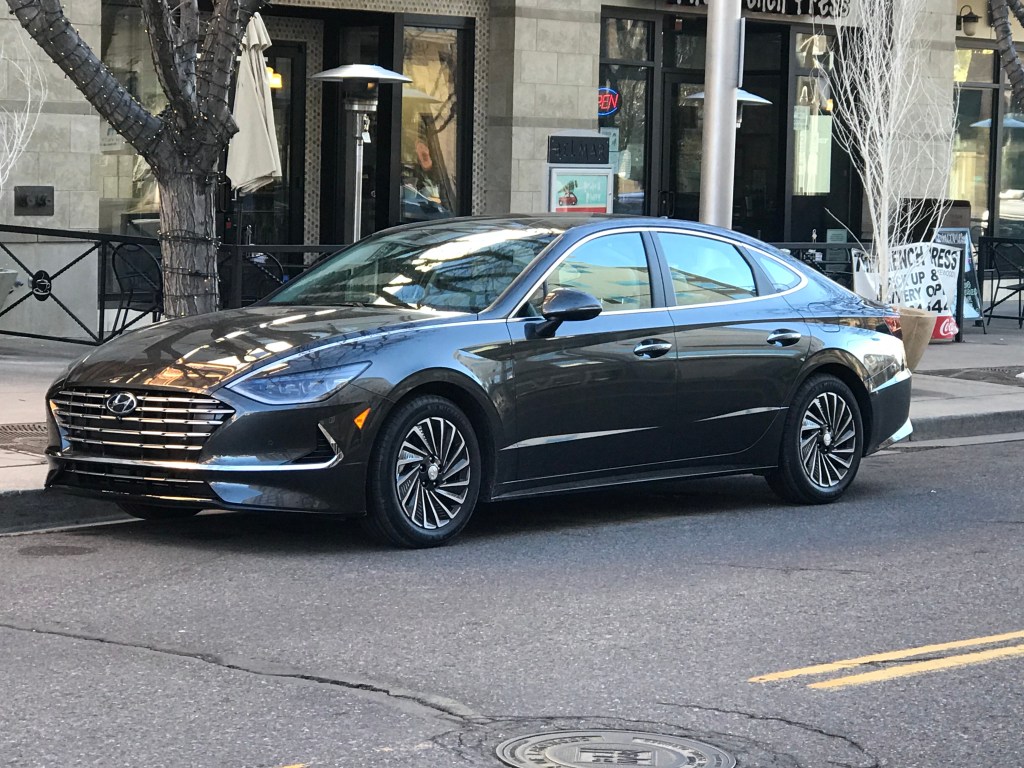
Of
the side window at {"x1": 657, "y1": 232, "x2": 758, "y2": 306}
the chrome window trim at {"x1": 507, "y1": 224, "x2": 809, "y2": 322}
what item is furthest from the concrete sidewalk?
the side window at {"x1": 657, "y1": 232, "x2": 758, "y2": 306}

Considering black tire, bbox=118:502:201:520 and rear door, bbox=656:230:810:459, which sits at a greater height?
rear door, bbox=656:230:810:459

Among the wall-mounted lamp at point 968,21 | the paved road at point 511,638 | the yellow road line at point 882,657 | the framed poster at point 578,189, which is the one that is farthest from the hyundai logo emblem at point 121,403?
the wall-mounted lamp at point 968,21

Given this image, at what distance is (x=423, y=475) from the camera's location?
8.05m

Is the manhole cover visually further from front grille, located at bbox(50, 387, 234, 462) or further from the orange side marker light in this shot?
front grille, located at bbox(50, 387, 234, 462)

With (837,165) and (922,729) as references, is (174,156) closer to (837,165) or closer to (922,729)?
(922,729)

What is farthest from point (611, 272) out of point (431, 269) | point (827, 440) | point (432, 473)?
point (827, 440)

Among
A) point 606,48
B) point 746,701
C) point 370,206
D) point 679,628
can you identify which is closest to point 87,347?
point 370,206

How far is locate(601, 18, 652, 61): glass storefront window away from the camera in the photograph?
21.6 meters

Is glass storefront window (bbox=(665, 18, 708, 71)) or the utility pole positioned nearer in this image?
the utility pole

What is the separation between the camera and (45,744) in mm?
4980

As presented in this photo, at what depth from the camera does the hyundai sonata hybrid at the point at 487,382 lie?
25.3 feet

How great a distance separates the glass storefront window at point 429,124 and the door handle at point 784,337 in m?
11.1

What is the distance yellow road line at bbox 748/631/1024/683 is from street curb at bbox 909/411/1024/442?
250 inches

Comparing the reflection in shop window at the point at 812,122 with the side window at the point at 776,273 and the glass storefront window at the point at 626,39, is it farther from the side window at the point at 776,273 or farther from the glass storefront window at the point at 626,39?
the side window at the point at 776,273
